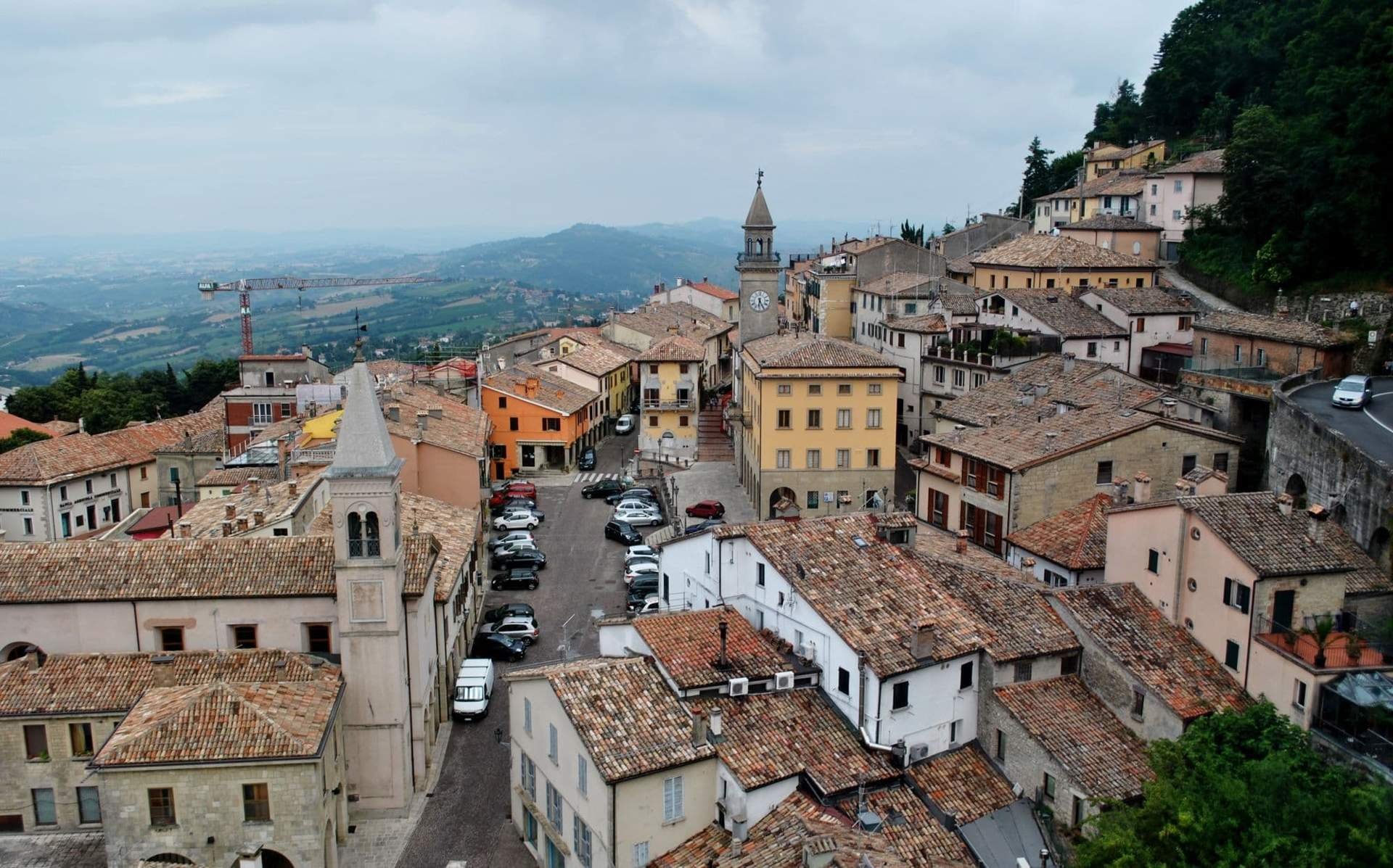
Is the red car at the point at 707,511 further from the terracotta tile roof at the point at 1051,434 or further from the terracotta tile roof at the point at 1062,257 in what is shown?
the terracotta tile roof at the point at 1062,257

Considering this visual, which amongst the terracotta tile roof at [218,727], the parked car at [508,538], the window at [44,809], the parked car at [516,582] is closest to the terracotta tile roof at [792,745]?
the terracotta tile roof at [218,727]

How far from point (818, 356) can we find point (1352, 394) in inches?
887

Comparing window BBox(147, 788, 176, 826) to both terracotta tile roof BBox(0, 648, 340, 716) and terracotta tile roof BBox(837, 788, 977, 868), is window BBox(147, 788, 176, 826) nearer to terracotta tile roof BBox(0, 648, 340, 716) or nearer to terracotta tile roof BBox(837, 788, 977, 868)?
terracotta tile roof BBox(0, 648, 340, 716)

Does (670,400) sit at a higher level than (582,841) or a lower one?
higher

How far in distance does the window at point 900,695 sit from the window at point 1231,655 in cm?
865

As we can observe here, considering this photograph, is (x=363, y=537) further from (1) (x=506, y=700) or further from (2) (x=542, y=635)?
(2) (x=542, y=635)

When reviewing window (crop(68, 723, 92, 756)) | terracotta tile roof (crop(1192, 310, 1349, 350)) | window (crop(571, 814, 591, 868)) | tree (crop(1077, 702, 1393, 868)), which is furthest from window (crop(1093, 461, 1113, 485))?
window (crop(68, 723, 92, 756))

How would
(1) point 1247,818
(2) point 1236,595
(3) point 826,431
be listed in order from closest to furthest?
(1) point 1247,818
(2) point 1236,595
(3) point 826,431

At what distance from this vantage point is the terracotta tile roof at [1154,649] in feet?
89.8

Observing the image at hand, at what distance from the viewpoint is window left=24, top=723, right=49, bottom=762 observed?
28500 mm

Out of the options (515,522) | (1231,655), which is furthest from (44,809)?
(1231,655)

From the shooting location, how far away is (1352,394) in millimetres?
37969

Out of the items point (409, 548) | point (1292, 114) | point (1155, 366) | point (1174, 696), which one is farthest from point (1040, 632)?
point (1292, 114)

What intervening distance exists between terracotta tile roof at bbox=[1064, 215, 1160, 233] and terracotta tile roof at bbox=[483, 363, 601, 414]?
118 feet
